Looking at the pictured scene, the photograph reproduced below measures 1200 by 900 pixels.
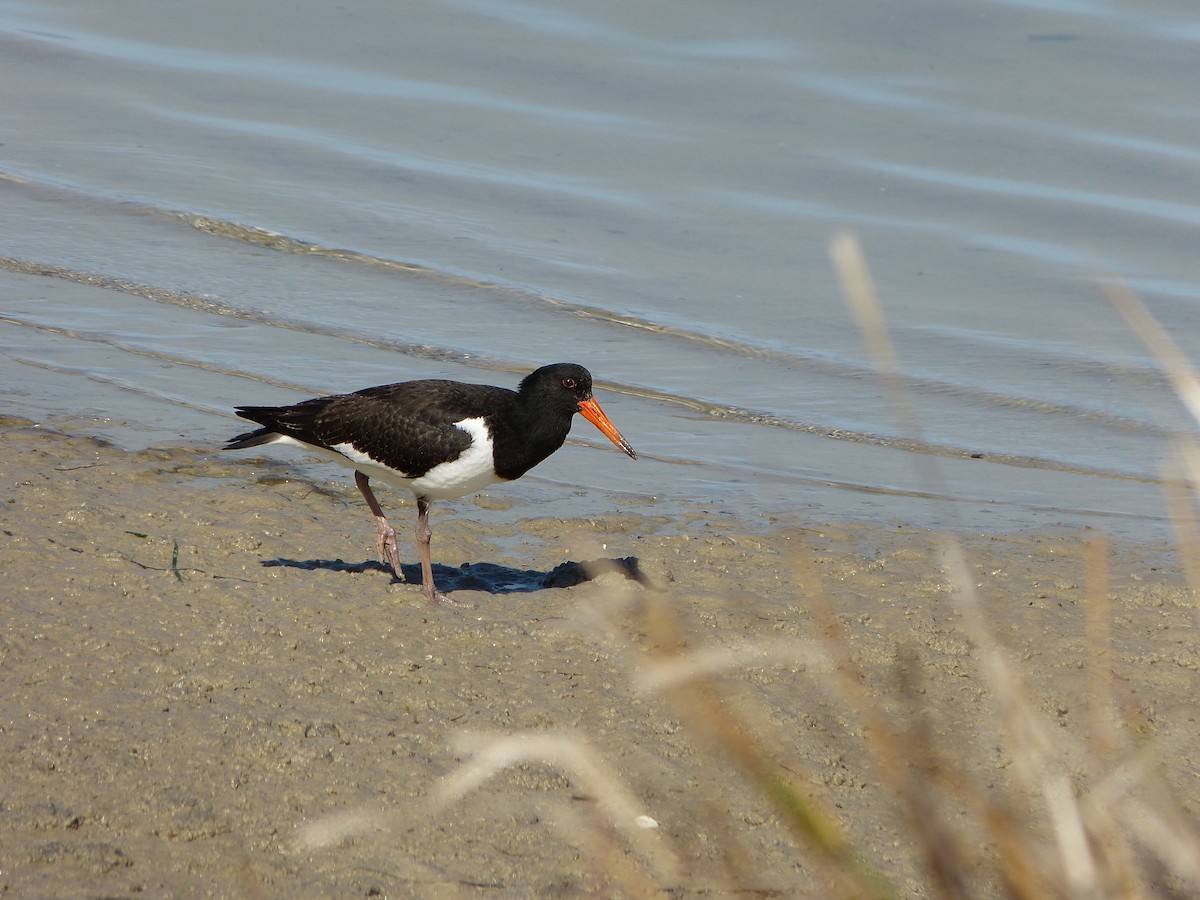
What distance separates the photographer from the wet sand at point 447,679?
3939 mm

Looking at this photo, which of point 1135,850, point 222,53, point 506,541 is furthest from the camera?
point 222,53

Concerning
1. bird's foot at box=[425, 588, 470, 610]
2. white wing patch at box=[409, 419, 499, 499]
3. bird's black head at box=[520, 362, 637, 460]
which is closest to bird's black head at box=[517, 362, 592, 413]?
bird's black head at box=[520, 362, 637, 460]

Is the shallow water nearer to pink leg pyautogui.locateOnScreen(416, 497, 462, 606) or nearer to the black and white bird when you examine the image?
the black and white bird

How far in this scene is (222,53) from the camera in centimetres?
1783

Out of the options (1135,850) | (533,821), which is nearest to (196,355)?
(533,821)

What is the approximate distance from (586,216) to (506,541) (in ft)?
21.1

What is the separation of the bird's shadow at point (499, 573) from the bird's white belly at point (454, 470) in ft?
1.26

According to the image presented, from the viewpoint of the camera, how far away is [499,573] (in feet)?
22.4

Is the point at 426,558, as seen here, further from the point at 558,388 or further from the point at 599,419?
the point at 599,419

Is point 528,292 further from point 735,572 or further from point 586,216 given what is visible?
point 735,572

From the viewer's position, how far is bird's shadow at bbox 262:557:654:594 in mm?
6461

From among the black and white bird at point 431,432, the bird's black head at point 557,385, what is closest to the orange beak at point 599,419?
the black and white bird at point 431,432

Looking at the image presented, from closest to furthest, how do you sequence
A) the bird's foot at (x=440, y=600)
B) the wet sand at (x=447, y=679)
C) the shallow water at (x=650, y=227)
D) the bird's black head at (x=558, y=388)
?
the wet sand at (x=447, y=679) < the bird's foot at (x=440, y=600) < the bird's black head at (x=558, y=388) < the shallow water at (x=650, y=227)

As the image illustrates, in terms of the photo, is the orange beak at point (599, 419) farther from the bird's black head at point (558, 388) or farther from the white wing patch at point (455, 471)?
the white wing patch at point (455, 471)
